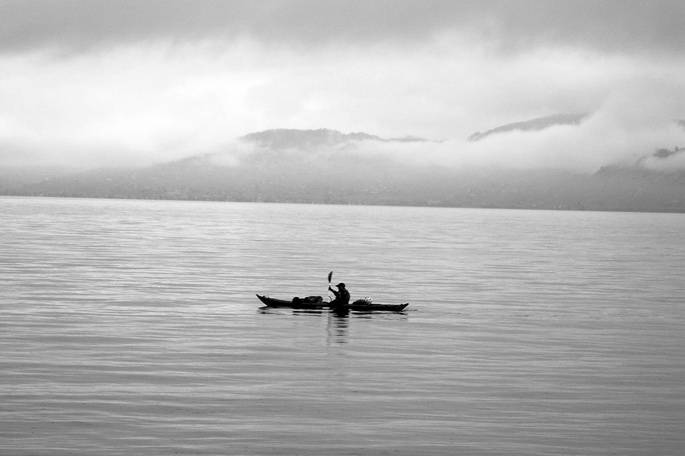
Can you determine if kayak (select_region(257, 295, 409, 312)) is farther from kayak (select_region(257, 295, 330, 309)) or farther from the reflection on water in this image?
the reflection on water

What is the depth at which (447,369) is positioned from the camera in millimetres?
38062

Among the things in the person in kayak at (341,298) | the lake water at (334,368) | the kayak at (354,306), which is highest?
the person in kayak at (341,298)

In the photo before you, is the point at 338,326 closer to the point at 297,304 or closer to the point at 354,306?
the point at 354,306

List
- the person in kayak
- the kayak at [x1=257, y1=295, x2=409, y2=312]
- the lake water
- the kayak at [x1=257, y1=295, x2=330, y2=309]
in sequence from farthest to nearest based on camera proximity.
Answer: the kayak at [x1=257, y1=295, x2=330, y2=309] → the kayak at [x1=257, y1=295, x2=409, y2=312] → the person in kayak → the lake water

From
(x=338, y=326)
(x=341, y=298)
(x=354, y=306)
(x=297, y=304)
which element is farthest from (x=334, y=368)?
(x=297, y=304)

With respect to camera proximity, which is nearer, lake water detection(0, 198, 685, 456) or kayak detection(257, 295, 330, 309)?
lake water detection(0, 198, 685, 456)

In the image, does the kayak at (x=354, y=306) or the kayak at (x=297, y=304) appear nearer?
the kayak at (x=354, y=306)

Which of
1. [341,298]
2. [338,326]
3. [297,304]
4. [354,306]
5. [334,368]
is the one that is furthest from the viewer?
[297,304]

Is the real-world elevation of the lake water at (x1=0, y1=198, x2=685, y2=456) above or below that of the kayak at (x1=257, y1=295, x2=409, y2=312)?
below

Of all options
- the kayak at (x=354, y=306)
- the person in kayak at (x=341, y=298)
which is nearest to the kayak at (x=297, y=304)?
the kayak at (x=354, y=306)

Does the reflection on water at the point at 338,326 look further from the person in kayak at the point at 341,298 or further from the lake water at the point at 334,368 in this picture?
the person in kayak at the point at 341,298

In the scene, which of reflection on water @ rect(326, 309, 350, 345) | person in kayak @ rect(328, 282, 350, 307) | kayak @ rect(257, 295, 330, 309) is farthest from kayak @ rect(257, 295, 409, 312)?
reflection on water @ rect(326, 309, 350, 345)

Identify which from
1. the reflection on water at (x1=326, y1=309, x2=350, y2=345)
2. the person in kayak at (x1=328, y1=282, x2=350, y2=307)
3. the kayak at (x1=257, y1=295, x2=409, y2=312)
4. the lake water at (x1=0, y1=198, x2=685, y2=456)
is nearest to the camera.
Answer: the lake water at (x1=0, y1=198, x2=685, y2=456)

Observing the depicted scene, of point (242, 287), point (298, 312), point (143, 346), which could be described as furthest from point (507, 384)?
point (242, 287)
